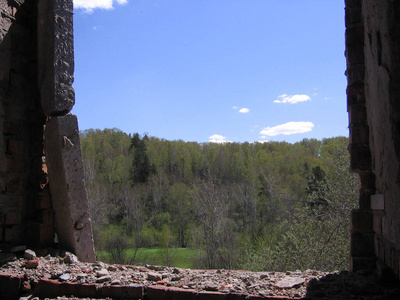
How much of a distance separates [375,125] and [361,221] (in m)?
0.98

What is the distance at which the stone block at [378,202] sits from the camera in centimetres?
260

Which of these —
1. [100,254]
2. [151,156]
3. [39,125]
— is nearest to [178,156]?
[151,156]

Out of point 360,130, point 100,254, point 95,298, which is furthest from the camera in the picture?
point 100,254

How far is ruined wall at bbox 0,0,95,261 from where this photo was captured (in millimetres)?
3965

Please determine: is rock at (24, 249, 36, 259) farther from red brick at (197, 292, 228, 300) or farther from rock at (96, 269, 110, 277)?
red brick at (197, 292, 228, 300)

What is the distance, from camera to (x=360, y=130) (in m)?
3.23

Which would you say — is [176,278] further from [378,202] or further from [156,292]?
[378,202]

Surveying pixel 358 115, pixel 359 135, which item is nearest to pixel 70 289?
pixel 359 135

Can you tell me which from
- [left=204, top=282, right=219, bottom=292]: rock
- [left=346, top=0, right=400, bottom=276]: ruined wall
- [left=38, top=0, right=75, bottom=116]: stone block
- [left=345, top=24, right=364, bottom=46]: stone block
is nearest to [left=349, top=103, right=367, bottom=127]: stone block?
[left=346, top=0, right=400, bottom=276]: ruined wall

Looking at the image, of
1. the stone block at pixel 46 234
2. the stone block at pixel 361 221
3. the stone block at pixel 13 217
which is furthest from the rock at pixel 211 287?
the stone block at pixel 13 217

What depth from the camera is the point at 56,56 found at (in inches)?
158

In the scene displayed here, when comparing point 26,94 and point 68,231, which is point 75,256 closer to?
point 68,231

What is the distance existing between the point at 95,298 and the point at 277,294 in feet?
5.19

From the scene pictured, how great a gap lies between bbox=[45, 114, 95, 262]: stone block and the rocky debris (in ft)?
1.06
